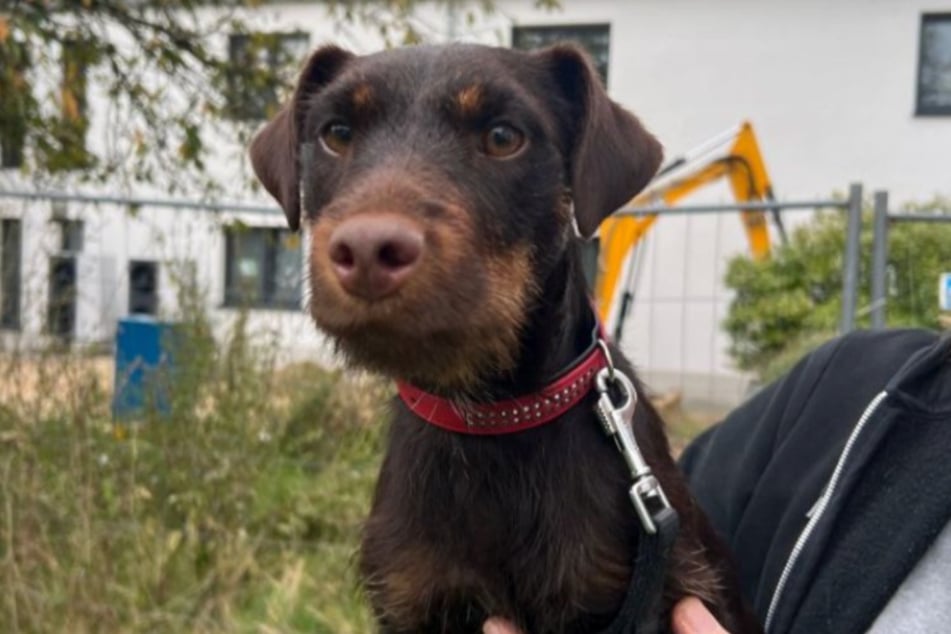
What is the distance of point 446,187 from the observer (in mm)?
1770

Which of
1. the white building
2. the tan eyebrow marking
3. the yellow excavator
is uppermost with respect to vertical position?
the white building

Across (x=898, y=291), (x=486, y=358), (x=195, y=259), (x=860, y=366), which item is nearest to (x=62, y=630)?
(x=195, y=259)

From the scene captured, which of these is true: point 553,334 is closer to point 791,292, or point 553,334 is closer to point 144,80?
point 144,80

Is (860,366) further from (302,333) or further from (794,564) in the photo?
(302,333)

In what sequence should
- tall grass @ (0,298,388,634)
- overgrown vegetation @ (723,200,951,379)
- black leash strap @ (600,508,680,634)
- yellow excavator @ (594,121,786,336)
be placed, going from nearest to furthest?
black leash strap @ (600,508,680,634) < tall grass @ (0,298,388,634) < overgrown vegetation @ (723,200,951,379) < yellow excavator @ (594,121,786,336)

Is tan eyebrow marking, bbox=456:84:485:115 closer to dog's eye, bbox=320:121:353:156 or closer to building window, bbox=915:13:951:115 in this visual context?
dog's eye, bbox=320:121:353:156

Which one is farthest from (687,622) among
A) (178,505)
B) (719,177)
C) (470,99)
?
(719,177)

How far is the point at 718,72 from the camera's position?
14.2m

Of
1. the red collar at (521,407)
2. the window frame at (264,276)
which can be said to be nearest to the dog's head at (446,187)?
the red collar at (521,407)

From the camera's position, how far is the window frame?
512 cm

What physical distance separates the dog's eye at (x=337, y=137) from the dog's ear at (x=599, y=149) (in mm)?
437

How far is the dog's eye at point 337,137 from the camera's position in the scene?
2.00 meters

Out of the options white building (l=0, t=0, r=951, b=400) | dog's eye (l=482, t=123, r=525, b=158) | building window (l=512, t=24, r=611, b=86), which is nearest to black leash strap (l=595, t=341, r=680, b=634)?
dog's eye (l=482, t=123, r=525, b=158)

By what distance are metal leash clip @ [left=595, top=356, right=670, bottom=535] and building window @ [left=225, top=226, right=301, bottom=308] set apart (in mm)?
2860
